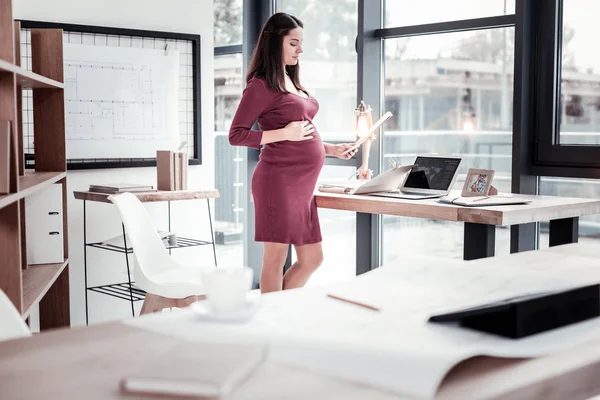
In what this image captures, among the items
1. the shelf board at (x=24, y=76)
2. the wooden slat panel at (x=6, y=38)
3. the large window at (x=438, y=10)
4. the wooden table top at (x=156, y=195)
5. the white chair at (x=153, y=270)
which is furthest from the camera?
the wooden table top at (x=156, y=195)

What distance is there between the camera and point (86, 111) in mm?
4520

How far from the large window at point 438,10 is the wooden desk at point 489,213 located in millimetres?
1053

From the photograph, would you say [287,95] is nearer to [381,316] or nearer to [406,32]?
[406,32]

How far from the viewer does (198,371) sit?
3.59ft

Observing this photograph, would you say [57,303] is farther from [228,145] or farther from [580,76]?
[580,76]

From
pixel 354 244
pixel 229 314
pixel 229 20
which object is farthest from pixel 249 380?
pixel 229 20

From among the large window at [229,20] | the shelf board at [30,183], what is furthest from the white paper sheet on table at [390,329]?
the large window at [229,20]

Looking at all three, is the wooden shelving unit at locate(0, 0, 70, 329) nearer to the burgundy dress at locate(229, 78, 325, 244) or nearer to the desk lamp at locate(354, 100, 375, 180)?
the burgundy dress at locate(229, 78, 325, 244)

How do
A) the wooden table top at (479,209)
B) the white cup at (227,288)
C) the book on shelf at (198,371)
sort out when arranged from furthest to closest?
the wooden table top at (479,209) → the white cup at (227,288) → the book on shelf at (198,371)

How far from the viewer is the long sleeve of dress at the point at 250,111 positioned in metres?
3.82

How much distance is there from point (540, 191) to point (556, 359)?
115 inches

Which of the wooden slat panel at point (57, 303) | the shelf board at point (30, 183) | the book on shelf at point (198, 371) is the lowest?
the wooden slat panel at point (57, 303)

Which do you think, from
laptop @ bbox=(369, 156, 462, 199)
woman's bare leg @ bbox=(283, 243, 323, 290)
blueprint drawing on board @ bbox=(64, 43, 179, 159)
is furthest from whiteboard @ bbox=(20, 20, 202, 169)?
laptop @ bbox=(369, 156, 462, 199)

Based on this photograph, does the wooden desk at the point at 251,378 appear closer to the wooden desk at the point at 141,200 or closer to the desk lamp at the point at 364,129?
the wooden desk at the point at 141,200
